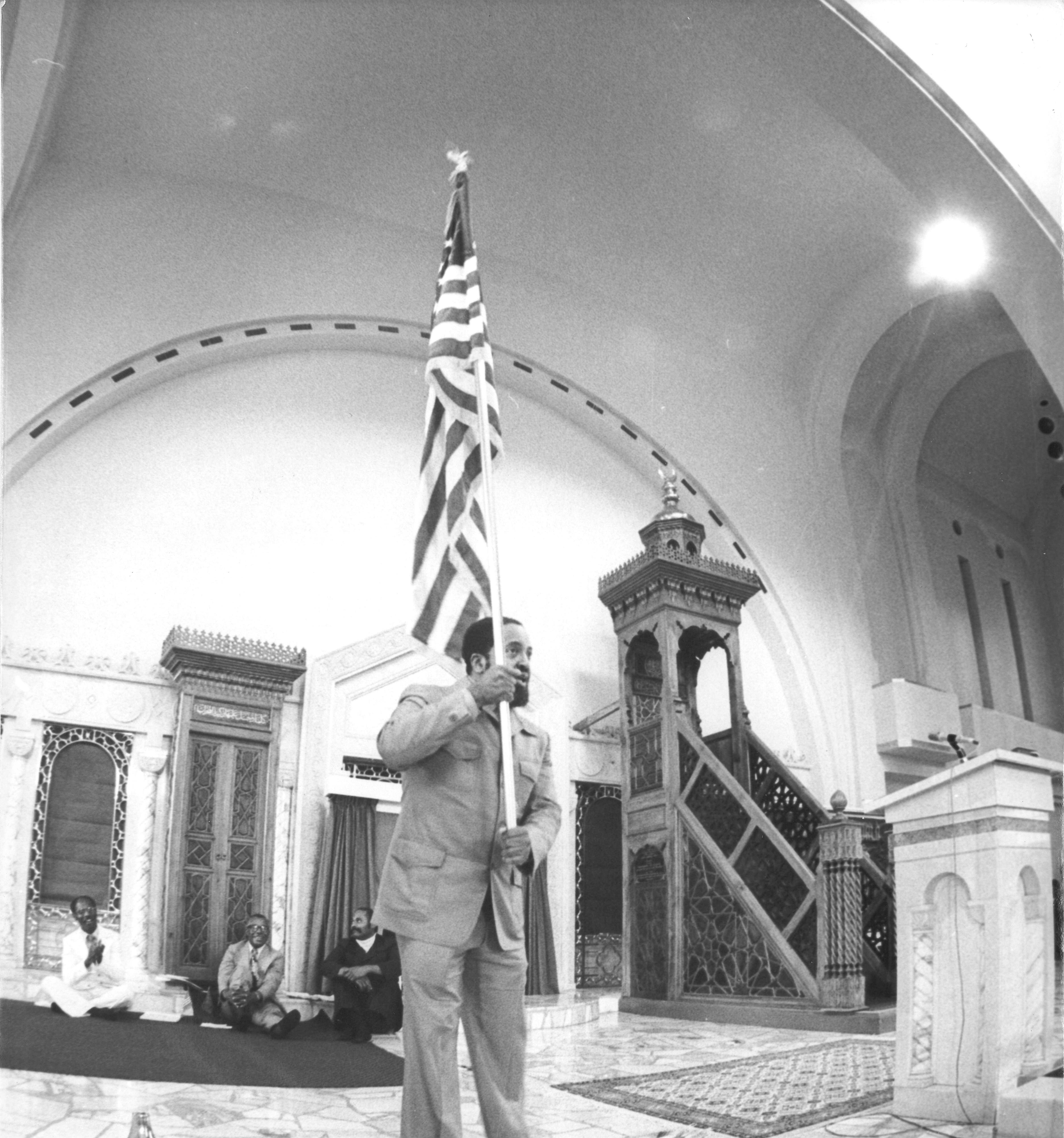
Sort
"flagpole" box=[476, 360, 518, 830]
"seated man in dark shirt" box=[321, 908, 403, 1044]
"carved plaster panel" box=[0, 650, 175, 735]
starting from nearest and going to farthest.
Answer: "flagpole" box=[476, 360, 518, 830], "seated man in dark shirt" box=[321, 908, 403, 1044], "carved plaster panel" box=[0, 650, 175, 735]

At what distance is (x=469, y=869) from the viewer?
224 cm

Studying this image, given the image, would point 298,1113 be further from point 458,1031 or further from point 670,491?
point 670,491

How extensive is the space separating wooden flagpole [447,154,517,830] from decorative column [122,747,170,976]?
2.31m

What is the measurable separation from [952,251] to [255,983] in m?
3.77

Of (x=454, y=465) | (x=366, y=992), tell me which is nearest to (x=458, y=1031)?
(x=454, y=465)

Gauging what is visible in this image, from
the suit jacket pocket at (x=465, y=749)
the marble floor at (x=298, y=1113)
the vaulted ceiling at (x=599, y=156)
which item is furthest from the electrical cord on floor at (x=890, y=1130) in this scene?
the vaulted ceiling at (x=599, y=156)

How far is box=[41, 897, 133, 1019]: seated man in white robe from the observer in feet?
11.6

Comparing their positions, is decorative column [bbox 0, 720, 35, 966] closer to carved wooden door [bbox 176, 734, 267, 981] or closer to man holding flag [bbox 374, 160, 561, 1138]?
carved wooden door [bbox 176, 734, 267, 981]

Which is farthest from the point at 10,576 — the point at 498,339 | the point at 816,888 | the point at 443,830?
the point at 816,888

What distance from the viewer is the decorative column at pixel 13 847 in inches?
143

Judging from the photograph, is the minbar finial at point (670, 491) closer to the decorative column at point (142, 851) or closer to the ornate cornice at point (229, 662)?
the ornate cornice at point (229, 662)

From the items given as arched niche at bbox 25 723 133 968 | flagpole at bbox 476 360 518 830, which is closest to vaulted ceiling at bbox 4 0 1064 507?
arched niche at bbox 25 723 133 968

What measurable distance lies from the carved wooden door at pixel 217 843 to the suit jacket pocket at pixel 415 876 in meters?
2.09

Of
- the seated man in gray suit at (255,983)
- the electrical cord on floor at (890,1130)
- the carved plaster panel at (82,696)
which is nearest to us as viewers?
the electrical cord on floor at (890,1130)
